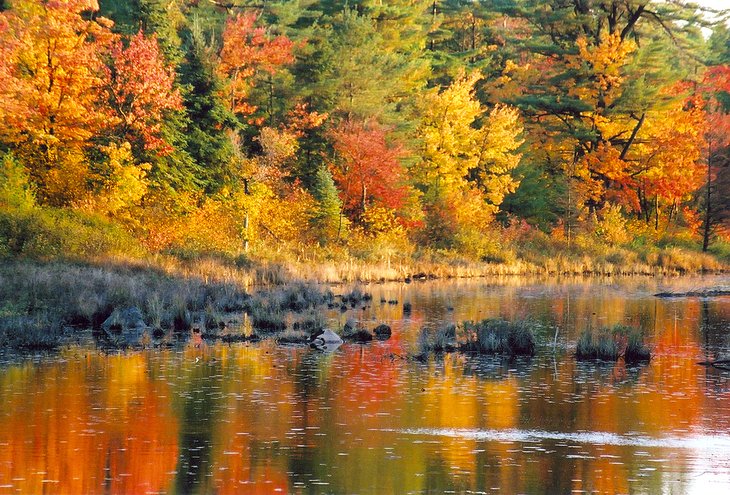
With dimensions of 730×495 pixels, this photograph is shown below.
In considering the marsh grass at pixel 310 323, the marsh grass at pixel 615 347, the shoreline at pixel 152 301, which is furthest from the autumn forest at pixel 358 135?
the marsh grass at pixel 615 347

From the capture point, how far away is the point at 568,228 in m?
62.1

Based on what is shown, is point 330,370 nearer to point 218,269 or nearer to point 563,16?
point 218,269

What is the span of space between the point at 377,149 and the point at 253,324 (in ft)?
87.0

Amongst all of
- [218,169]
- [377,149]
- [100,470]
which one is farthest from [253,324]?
[377,149]

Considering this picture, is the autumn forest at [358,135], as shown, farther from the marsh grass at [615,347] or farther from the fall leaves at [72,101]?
the marsh grass at [615,347]

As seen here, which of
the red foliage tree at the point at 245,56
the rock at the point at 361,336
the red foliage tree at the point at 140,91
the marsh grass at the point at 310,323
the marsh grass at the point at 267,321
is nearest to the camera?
the rock at the point at 361,336

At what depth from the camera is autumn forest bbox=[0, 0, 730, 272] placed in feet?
141

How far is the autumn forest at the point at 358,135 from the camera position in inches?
1692

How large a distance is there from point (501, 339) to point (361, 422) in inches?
358

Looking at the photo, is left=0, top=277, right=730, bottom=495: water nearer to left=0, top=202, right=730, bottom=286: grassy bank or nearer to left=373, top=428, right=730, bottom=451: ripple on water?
left=373, top=428, right=730, bottom=451: ripple on water

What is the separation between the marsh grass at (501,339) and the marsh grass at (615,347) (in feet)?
3.87

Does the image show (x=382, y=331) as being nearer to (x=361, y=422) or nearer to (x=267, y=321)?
(x=267, y=321)

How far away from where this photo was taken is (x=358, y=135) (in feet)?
184

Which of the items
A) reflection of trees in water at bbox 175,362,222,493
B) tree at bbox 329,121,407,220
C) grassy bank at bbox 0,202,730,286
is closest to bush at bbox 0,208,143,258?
grassy bank at bbox 0,202,730,286
